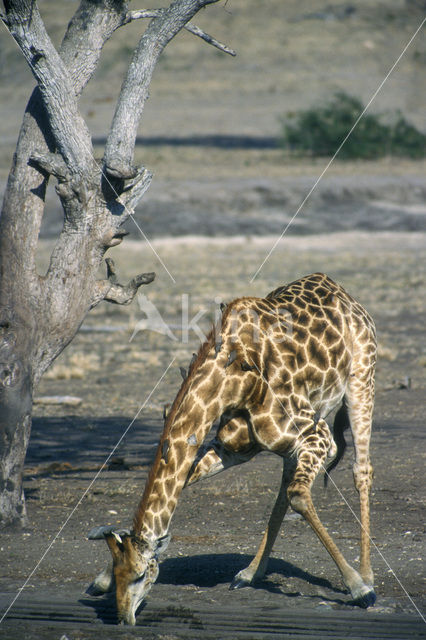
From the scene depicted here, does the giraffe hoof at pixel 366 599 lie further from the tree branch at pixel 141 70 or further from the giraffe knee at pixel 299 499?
the tree branch at pixel 141 70

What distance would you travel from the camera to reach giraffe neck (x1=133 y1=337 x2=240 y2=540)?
17.5ft

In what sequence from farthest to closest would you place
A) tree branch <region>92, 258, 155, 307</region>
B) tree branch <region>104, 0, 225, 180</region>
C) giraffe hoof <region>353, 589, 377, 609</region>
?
tree branch <region>92, 258, 155, 307</region>, tree branch <region>104, 0, 225, 180</region>, giraffe hoof <region>353, 589, 377, 609</region>

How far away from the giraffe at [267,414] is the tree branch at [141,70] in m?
1.86

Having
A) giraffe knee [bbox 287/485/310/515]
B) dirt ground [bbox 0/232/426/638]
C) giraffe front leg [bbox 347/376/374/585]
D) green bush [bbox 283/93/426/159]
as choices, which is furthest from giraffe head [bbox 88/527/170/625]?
green bush [bbox 283/93/426/159]

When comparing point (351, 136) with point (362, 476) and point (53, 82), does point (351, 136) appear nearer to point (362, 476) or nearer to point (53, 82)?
point (53, 82)

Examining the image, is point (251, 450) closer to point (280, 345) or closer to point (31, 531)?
point (280, 345)

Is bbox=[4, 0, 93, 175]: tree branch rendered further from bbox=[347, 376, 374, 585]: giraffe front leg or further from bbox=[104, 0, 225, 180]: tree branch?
bbox=[347, 376, 374, 585]: giraffe front leg

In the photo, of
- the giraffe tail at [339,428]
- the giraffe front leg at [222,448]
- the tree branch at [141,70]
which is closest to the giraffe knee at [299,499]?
the giraffe front leg at [222,448]

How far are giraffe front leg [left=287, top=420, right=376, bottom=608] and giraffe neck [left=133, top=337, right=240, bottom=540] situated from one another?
2.07ft

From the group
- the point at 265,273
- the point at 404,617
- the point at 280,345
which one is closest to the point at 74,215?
the point at 280,345

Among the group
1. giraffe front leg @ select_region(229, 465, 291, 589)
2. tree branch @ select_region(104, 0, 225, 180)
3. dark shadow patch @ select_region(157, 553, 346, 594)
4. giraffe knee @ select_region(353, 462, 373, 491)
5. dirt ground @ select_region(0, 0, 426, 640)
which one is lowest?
dirt ground @ select_region(0, 0, 426, 640)

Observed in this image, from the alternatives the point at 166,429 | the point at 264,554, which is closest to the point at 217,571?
the point at 264,554

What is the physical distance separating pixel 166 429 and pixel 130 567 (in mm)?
823

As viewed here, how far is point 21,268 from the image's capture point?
727cm
